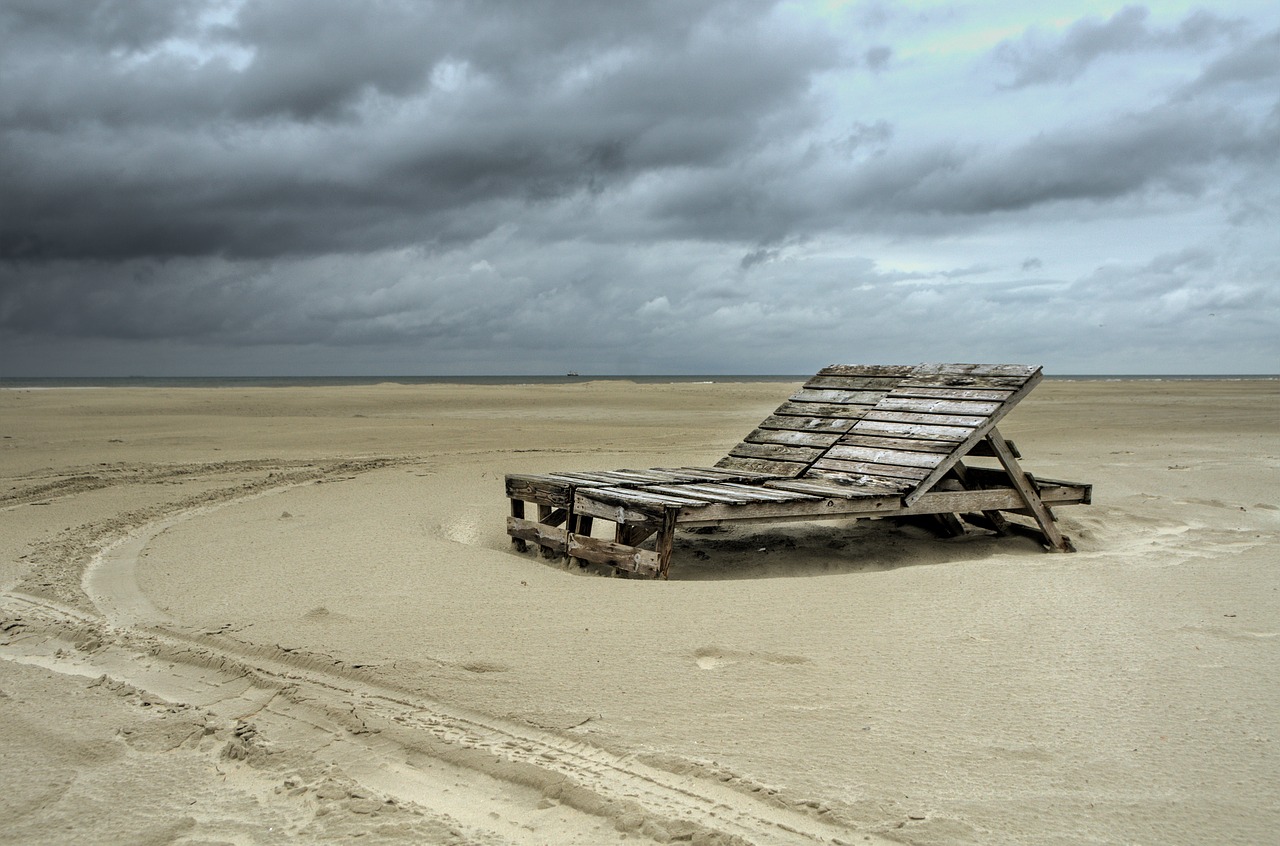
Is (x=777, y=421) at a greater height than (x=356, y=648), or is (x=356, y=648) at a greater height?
(x=777, y=421)

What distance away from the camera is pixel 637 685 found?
395 centimetres

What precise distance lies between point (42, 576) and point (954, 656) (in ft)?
19.4

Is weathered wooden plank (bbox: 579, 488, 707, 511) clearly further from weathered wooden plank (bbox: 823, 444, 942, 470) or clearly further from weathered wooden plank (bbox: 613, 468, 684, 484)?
weathered wooden plank (bbox: 823, 444, 942, 470)

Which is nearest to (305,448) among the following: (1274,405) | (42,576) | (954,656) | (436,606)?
(42,576)

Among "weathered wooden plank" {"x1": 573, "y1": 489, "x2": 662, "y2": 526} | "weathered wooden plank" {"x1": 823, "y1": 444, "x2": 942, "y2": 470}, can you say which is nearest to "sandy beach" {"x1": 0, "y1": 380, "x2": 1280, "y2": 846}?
"weathered wooden plank" {"x1": 573, "y1": 489, "x2": 662, "y2": 526}

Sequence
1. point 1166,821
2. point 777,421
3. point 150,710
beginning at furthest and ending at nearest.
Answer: point 777,421 → point 150,710 → point 1166,821

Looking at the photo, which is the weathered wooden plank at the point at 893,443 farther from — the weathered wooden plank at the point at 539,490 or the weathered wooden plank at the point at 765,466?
the weathered wooden plank at the point at 539,490

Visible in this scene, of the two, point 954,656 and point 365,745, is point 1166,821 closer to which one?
point 954,656

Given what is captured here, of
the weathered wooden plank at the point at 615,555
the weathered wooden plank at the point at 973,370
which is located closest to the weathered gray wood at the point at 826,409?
the weathered wooden plank at the point at 973,370

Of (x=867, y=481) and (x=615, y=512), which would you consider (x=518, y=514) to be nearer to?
(x=615, y=512)

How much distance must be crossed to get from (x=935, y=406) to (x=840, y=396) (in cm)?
125

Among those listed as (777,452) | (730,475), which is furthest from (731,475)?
(777,452)

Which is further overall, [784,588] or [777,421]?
[777,421]

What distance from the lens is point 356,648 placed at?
14.8 ft
